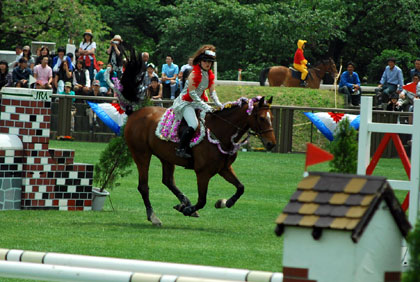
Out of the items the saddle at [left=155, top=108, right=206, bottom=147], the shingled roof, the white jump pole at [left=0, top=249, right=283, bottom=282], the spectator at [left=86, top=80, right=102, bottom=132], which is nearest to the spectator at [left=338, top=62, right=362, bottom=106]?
the spectator at [left=86, top=80, right=102, bottom=132]

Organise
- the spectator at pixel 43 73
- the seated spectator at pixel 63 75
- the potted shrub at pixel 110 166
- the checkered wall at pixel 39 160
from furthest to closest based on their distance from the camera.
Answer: the seated spectator at pixel 63 75 → the spectator at pixel 43 73 → the potted shrub at pixel 110 166 → the checkered wall at pixel 39 160

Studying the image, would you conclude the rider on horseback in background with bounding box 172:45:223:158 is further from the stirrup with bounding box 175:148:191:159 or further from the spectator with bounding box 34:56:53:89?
the spectator with bounding box 34:56:53:89

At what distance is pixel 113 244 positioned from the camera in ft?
35.1

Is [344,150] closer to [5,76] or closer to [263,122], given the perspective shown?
[263,122]

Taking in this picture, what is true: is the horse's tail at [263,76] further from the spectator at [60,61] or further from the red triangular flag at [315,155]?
the red triangular flag at [315,155]

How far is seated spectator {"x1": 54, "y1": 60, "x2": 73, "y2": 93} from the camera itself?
2709 cm

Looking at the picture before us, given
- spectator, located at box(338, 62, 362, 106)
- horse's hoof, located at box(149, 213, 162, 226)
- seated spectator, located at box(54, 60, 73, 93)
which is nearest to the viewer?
horse's hoof, located at box(149, 213, 162, 226)

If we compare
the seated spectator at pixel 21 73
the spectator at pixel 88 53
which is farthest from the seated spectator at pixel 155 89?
the seated spectator at pixel 21 73

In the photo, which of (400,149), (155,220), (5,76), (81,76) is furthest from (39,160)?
(81,76)

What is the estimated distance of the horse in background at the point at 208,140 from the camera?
12773 millimetres

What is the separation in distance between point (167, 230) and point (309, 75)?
18.9 m

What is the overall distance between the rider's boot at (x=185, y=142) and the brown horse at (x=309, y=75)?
17.9 metres

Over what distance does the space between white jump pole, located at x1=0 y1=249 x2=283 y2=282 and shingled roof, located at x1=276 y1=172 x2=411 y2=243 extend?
2.09 feet

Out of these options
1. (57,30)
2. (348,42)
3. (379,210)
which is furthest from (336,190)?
(348,42)
